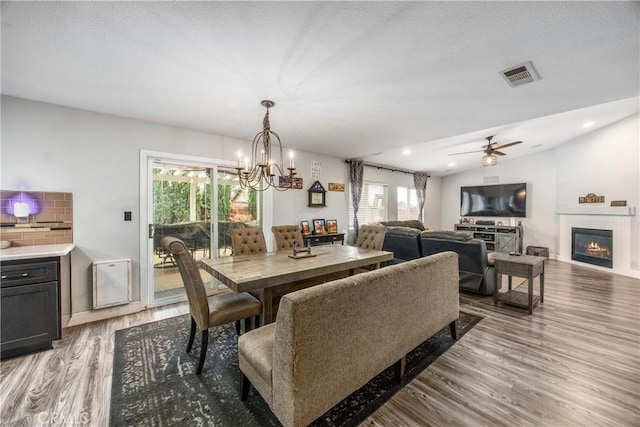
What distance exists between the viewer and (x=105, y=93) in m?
2.54

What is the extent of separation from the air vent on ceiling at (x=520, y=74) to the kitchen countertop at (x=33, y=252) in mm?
4376

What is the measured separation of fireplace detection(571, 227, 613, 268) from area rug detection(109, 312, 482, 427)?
206 inches

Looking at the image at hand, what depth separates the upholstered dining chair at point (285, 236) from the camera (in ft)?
11.7

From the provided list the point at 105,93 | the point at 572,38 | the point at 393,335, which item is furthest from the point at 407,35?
the point at 105,93

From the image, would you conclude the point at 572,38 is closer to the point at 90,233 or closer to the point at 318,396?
the point at 318,396

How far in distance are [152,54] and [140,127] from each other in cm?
173

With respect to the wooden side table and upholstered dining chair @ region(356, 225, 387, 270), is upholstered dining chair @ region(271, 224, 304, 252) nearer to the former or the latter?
upholstered dining chair @ region(356, 225, 387, 270)

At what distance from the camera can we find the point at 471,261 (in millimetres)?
3740

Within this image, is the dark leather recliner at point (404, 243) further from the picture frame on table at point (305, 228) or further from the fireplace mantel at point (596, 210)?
the fireplace mantel at point (596, 210)

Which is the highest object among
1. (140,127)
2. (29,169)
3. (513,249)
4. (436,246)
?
(140,127)

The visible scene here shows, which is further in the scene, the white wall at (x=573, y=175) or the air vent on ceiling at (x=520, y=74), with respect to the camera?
the white wall at (x=573, y=175)

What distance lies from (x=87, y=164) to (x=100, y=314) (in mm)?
1786

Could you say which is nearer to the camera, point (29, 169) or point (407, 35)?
point (407, 35)

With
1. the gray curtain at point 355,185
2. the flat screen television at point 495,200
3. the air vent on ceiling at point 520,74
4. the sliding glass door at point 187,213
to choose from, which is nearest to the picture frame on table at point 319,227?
the gray curtain at point 355,185
